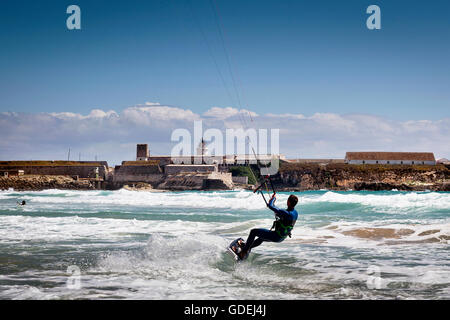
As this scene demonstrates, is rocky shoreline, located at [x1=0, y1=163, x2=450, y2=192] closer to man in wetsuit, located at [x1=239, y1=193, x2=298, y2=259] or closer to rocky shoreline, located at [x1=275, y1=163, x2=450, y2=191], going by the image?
rocky shoreline, located at [x1=275, y1=163, x2=450, y2=191]

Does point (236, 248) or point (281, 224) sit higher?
point (281, 224)

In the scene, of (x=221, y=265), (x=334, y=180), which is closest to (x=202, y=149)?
(x=334, y=180)

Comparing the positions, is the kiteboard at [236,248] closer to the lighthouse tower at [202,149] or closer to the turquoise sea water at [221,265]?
the turquoise sea water at [221,265]

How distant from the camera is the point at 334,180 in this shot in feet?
279

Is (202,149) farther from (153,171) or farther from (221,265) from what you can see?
(221,265)

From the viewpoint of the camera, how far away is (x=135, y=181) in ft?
273

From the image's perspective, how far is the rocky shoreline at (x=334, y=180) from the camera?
2958 inches

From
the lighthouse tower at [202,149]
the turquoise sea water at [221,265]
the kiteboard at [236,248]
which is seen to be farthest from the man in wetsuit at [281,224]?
the lighthouse tower at [202,149]

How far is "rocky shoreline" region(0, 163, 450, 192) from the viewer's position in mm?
75125

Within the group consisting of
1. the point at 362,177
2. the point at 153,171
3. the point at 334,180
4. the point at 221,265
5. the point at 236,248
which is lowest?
the point at 221,265

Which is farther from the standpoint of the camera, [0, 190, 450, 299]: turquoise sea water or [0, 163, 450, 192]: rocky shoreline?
[0, 163, 450, 192]: rocky shoreline

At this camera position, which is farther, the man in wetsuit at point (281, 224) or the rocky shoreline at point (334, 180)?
the rocky shoreline at point (334, 180)

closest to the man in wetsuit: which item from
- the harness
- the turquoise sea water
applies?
the harness
